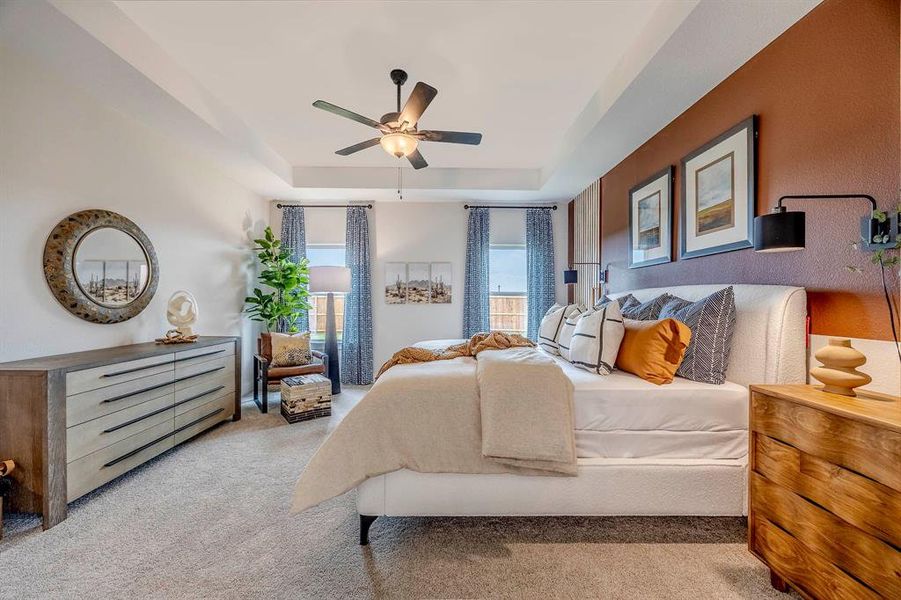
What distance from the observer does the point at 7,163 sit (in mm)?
2113

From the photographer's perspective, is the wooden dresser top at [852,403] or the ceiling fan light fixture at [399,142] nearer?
the wooden dresser top at [852,403]

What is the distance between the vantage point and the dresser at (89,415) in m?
1.88

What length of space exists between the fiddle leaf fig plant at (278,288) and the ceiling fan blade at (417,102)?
2.90 metres

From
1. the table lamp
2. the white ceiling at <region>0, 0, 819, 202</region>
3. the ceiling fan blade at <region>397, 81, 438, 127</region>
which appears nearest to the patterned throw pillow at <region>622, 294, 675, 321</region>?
the white ceiling at <region>0, 0, 819, 202</region>

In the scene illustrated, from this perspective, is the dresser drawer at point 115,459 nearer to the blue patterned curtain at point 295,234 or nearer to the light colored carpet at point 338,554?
the light colored carpet at point 338,554

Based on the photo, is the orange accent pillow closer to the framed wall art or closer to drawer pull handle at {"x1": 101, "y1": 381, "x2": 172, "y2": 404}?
drawer pull handle at {"x1": 101, "y1": 381, "x2": 172, "y2": 404}

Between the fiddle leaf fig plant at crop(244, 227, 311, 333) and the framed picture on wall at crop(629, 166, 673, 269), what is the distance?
3.87 m

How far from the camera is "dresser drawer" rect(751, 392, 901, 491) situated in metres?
1.06

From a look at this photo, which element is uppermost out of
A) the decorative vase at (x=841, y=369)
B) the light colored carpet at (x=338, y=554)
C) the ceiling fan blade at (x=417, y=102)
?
the ceiling fan blade at (x=417, y=102)

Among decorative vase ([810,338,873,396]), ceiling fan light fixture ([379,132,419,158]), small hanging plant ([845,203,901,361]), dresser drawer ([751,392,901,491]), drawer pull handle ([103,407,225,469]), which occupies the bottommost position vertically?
drawer pull handle ([103,407,225,469])

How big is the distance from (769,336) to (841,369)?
44 cm

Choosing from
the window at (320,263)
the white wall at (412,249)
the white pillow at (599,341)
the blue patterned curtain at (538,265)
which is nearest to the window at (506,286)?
the blue patterned curtain at (538,265)

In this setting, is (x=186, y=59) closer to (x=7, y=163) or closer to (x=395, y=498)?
(x=7, y=163)

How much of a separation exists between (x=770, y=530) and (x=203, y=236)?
488 cm
